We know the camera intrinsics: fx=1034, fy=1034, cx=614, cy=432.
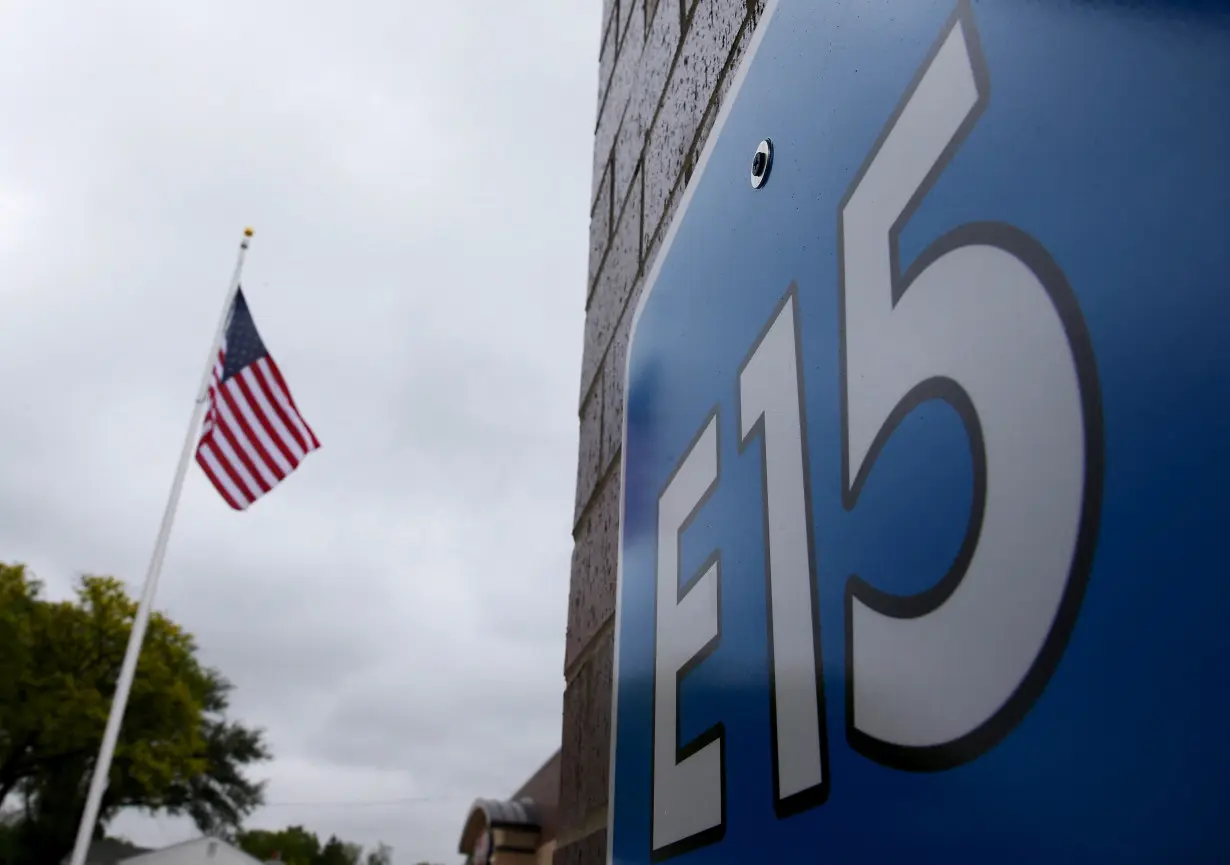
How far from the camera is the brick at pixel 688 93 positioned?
1.35m

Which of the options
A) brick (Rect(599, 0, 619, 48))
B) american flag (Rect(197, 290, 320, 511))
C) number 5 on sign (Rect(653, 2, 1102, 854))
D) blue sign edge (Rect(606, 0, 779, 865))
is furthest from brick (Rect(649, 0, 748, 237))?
american flag (Rect(197, 290, 320, 511))

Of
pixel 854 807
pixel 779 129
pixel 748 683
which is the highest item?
pixel 779 129

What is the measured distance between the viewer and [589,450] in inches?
75.9

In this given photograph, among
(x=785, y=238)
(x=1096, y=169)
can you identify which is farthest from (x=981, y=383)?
(x=785, y=238)

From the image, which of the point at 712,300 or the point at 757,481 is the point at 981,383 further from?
the point at 712,300

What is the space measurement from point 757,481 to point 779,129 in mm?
330

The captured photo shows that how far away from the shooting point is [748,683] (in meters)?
0.85

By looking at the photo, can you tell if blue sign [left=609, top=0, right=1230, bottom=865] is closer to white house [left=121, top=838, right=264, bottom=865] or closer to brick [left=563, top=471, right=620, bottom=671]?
brick [left=563, top=471, right=620, bottom=671]

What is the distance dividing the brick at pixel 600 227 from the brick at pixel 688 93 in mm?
378

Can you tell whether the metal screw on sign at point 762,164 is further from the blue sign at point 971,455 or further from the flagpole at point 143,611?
the flagpole at point 143,611

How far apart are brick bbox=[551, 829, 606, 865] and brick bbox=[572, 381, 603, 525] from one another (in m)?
0.58

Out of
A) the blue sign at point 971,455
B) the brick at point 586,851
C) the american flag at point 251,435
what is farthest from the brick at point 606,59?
the american flag at point 251,435

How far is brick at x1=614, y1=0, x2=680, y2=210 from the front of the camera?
1.74 metres

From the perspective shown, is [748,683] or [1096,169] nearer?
[1096,169]
